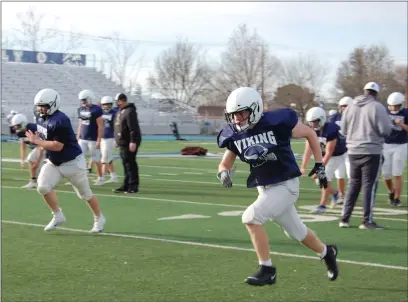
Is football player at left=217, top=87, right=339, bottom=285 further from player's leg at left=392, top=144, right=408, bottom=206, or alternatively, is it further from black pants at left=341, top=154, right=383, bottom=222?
player's leg at left=392, top=144, right=408, bottom=206

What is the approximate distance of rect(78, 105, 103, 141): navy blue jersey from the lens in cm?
1578

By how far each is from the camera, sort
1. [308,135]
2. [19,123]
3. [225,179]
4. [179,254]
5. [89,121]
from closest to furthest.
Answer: [225,179]
[308,135]
[179,254]
[19,123]
[89,121]

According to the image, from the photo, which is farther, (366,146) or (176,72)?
(176,72)

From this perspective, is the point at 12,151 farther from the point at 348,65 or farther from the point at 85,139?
the point at 348,65

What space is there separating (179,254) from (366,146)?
3323mm

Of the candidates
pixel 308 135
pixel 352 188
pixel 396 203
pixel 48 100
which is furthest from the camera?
pixel 396 203

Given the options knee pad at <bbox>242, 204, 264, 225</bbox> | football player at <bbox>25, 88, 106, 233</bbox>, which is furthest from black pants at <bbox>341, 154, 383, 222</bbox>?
knee pad at <bbox>242, 204, 264, 225</bbox>

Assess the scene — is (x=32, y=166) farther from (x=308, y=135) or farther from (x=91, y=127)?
(x=308, y=135)

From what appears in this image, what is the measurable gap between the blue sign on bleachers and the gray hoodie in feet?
176

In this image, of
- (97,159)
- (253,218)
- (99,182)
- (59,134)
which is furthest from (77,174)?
(99,182)

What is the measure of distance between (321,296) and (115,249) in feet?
9.79

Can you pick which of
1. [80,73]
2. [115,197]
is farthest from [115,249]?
[80,73]

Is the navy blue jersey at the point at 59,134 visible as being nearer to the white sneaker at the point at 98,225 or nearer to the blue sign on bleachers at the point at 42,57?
the white sneaker at the point at 98,225

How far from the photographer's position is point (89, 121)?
15930 millimetres
